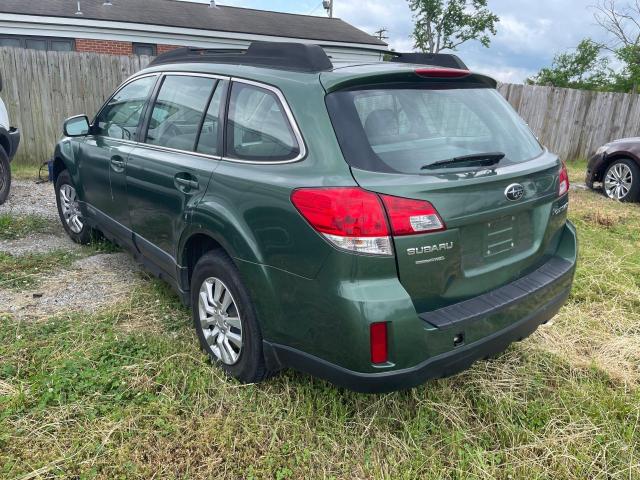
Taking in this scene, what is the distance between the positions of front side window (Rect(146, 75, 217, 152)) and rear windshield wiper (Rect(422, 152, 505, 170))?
4.75 ft

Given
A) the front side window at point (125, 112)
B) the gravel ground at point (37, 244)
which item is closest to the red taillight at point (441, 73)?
the front side window at point (125, 112)

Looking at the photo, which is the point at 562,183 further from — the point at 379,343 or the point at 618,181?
the point at 618,181

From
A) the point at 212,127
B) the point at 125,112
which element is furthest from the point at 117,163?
the point at 212,127

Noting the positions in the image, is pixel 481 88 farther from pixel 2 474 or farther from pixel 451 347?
pixel 2 474

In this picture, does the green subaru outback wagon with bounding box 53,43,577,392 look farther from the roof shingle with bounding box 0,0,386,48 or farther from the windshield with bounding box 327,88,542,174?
the roof shingle with bounding box 0,0,386,48

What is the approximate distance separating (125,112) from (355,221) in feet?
9.14

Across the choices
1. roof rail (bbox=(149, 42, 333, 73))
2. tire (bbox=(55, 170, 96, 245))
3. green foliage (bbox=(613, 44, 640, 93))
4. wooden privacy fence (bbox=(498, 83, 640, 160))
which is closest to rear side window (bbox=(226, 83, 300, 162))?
roof rail (bbox=(149, 42, 333, 73))

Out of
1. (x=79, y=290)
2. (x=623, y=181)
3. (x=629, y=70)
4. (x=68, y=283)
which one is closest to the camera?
(x=79, y=290)

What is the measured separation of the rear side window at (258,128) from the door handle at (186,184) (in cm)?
29

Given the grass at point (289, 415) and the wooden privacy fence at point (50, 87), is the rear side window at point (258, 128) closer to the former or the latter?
the grass at point (289, 415)

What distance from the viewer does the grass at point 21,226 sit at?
5.21 metres

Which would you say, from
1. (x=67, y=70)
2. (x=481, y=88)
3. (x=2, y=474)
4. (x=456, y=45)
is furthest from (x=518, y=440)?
(x=456, y=45)

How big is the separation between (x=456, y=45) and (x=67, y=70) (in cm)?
3061

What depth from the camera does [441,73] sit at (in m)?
2.56
